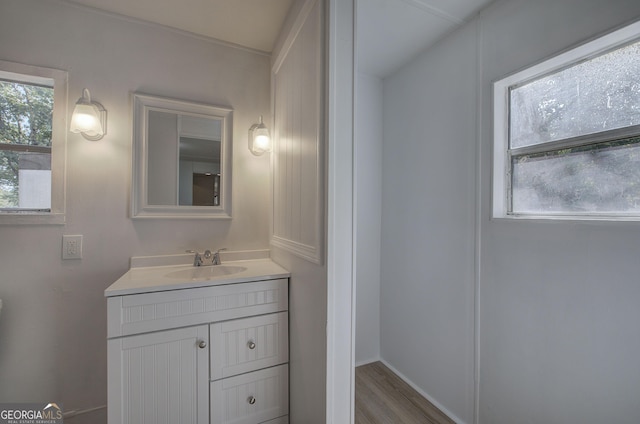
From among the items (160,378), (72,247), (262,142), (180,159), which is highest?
(262,142)

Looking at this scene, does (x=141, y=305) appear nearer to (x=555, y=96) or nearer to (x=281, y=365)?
(x=281, y=365)

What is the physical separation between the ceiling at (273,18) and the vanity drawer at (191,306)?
65.1 inches

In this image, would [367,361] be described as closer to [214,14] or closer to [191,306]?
[191,306]

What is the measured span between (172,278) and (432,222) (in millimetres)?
1753

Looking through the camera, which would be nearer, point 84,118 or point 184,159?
point 84,118

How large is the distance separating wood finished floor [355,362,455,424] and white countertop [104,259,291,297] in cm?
113

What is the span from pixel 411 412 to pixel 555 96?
2094mm

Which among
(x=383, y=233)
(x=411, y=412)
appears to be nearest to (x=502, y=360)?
(x=411, y=412)

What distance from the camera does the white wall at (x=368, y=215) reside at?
7.61ft

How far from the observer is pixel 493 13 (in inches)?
59.3

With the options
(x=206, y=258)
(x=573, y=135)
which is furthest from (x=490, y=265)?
(x=206, y=258)

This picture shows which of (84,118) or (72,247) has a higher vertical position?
(84,118)

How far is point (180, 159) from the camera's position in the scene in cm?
178

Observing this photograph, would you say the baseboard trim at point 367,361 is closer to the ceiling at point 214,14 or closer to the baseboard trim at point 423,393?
the baseboard trim at point 423,393
